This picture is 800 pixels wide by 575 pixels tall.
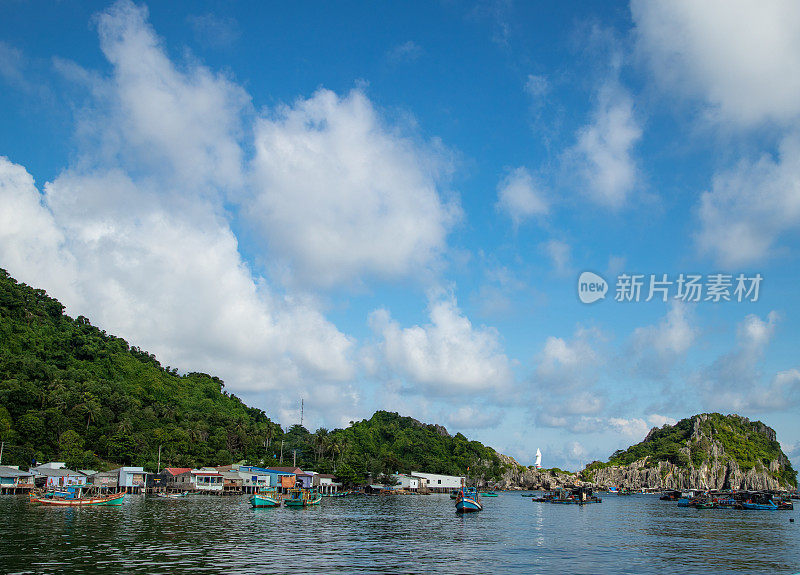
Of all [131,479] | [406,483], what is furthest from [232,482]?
[406,483]

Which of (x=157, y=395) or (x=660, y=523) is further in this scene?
(x=157, y=395)

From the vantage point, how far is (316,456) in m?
176

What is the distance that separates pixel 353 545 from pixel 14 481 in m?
82.6

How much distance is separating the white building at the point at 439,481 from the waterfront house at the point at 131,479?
3450 inches

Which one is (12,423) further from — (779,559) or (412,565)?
(779,559)

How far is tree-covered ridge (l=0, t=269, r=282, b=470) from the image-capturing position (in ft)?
399

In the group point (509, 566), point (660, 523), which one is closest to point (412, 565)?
point (509, 566)

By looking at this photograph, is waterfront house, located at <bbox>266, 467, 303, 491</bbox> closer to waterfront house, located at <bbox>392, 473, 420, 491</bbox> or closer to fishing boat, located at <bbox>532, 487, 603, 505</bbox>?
waterfront house, located at <bbox>392, 473, 420, 491</bbox>

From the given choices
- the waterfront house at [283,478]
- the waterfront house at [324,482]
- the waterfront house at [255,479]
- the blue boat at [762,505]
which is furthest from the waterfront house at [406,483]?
the blue boat at [762,505]

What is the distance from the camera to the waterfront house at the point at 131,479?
368 feet

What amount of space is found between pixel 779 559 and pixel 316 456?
477 feet

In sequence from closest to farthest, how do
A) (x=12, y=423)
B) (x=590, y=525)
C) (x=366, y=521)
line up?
(x=366, y=521) → (x=590, y=525) → (x=12, y=423)

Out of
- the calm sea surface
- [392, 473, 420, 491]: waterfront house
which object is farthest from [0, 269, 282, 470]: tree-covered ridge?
the calm sea surface

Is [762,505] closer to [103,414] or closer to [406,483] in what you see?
[406,483]
